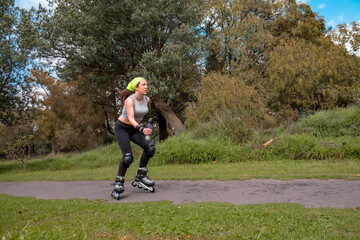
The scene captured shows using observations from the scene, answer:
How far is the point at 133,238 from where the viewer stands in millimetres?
2555

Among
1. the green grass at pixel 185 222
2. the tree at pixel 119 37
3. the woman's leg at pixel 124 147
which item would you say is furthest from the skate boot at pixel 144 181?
the tree at pixel 119 37

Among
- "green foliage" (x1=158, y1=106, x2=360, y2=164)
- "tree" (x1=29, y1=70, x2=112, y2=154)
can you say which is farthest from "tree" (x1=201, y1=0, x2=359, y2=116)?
"tree" (x1=29, y1=70, x2=112, y2=154)

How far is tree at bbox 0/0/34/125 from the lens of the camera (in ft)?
51.6

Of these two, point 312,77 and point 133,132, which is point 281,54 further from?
point 133,132

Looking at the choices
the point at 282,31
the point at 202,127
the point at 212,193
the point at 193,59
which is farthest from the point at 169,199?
the point at 282,31

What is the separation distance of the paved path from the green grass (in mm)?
366

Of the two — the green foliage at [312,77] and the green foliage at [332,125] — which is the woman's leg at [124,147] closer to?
the green foliage at [332,125]

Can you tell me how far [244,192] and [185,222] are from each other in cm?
165

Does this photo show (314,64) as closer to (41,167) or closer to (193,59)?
(193,59)

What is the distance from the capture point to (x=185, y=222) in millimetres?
2920

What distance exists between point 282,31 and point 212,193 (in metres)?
19.8

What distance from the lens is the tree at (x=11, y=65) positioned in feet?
51.6

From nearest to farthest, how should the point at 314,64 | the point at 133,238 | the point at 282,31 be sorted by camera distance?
the point at 133,238
the point at 314,64
the point at 282,31

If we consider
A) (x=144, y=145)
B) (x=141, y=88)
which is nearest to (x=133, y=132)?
(x=144, y=145)
